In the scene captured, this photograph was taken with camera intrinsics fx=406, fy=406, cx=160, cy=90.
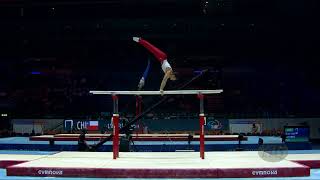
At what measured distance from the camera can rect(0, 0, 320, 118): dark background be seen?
19984 millimetres

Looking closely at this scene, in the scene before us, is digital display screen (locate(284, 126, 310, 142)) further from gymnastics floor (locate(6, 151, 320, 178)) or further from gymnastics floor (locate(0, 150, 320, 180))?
gymnastics floor (locate(6, 151, 320, 178))

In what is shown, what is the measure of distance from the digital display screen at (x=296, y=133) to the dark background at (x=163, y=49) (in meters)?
6.00

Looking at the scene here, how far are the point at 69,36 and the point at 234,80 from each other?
29.9ft

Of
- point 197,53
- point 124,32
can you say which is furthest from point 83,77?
point 197,53

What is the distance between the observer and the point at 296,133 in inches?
511

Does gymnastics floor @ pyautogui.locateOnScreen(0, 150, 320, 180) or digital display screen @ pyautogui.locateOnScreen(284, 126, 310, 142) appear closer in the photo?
gymnastics floor @ pyautogui.locateOnScreen(0, 150, 320, 180)

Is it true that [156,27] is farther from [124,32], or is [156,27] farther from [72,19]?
[72,19]

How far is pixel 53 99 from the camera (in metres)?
21.8

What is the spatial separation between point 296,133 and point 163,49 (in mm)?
10403

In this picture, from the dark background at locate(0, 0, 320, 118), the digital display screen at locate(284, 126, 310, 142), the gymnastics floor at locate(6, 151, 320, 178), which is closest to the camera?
the gymnastics floor at locate(6, 151, 320, 178)

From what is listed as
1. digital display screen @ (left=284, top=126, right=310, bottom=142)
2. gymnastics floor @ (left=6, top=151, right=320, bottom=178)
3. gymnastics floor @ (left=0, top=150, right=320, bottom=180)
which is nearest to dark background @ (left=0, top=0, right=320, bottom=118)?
digital display screen @ (left=284, top=126, right=310, bottom=142)

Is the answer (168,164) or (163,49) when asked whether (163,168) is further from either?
(163,49)

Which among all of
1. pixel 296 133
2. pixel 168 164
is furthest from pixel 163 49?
pixel 168 164

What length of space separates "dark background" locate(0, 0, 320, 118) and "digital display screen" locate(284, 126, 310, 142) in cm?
600
